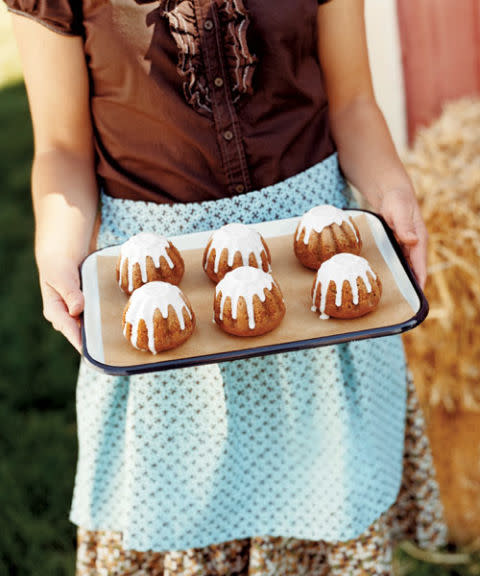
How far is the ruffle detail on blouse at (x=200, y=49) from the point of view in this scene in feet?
4.87

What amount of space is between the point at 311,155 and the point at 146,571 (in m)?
1.13

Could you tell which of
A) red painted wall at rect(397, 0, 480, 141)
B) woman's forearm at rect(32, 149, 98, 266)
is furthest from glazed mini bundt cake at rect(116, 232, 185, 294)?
red painted wall at rect(397, 0, 480, 141)

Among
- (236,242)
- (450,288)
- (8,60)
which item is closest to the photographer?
(236,242)

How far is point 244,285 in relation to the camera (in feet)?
5.04

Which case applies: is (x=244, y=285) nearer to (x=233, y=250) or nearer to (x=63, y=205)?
(x=233, y=250)

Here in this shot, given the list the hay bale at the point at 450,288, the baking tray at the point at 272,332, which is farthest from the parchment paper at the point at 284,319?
the hay bale at the point at 450,288

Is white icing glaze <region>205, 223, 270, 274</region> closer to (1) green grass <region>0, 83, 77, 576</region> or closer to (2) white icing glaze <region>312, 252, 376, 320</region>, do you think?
(2) white icing glaze <region>312, 252, 376, 320</region>

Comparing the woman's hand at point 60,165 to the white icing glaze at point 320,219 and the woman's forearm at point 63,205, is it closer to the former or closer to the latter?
the woman's forearm at point 63,205

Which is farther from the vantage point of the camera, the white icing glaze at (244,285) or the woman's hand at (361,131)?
the woman's hand at (361,131)

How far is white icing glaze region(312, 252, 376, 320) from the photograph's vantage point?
1497 mm

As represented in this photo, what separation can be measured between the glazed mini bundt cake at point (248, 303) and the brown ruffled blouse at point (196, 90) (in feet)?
0.73

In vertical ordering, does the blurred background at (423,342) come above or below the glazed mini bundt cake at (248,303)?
below

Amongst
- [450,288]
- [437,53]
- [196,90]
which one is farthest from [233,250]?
[437,53]

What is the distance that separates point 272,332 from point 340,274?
0.19 m
